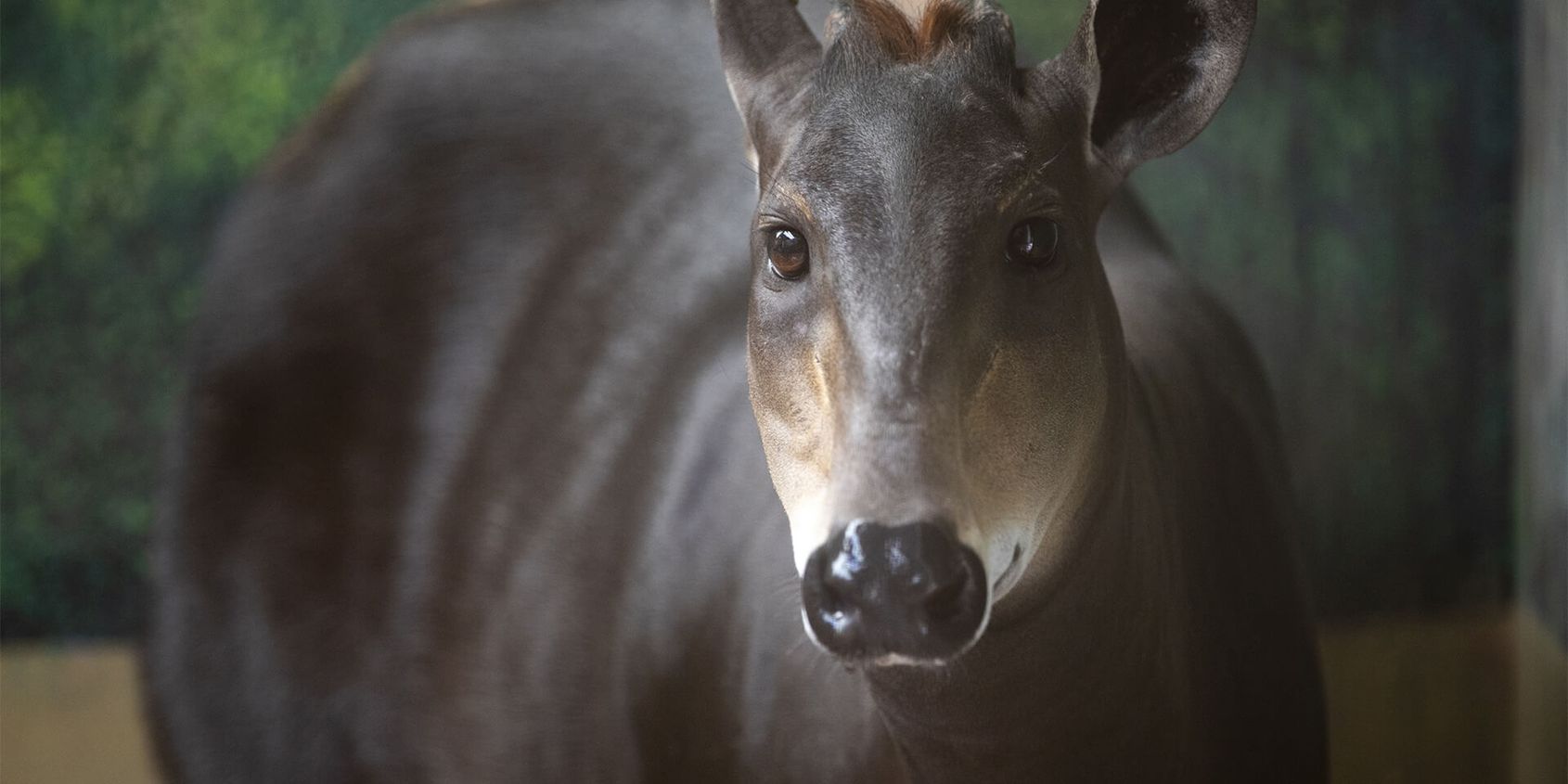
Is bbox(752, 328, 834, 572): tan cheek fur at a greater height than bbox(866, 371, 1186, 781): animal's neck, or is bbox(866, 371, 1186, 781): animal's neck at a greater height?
bbox(752, 328, 834, 572): tan cheek fur

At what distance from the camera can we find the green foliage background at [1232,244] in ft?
5.32

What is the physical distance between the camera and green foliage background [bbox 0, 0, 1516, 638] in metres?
1.62

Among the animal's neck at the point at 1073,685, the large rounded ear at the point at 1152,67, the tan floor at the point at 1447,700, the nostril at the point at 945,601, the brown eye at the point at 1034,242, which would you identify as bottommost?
the tan floor at the point at 1447,700

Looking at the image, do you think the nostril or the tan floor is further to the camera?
the tan floor

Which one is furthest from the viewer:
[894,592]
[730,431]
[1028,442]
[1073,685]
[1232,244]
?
[1232,244]

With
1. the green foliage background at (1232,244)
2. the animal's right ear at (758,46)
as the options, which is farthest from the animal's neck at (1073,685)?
the green foliage background at (1232,244)

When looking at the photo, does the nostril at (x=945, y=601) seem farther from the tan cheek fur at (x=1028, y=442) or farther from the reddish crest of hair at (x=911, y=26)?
the reddish crest of hair at (x=911, y=26)

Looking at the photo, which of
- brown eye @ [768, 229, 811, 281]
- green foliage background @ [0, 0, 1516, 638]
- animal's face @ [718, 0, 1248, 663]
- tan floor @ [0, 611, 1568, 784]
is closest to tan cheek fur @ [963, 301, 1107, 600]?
animal's face @ [718, 0, 1248, 663]

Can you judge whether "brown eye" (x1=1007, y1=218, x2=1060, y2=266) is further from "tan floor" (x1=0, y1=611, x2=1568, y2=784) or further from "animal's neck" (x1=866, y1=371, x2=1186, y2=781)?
"tan floor" (x1=0, y1=611, x2=1568, y2=784)

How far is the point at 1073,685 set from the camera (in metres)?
1.12

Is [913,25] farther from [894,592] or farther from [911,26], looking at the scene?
[894,592]

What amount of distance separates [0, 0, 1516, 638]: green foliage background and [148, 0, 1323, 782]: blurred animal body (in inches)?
5.7

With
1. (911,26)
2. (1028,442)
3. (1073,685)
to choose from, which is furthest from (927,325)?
(1073,685)

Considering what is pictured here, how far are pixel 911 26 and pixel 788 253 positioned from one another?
19cm
